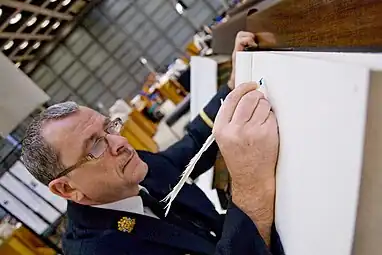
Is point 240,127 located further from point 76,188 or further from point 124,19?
point 124,19

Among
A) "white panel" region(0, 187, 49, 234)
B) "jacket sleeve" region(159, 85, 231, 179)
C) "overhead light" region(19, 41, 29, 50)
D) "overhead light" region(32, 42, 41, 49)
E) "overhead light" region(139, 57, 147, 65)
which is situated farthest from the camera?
"overhead light" region(139, 57, 147, 65)

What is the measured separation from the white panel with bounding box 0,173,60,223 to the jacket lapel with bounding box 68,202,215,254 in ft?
8.50

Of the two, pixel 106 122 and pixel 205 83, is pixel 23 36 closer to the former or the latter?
pixel 205 83

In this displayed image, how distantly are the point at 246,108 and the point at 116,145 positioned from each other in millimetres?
531

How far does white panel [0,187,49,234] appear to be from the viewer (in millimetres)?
3587

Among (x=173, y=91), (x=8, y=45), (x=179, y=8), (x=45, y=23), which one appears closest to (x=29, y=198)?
(x=173, y=91)

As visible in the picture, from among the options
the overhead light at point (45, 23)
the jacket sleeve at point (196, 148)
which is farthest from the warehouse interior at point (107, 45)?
the jacket sleeve at point (196, 148)

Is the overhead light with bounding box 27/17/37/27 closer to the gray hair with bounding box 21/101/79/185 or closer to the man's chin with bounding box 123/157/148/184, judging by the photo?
the gray hair with bounding box 21/101/79/185

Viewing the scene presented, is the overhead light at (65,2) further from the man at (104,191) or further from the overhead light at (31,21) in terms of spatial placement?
the man at (104,191)

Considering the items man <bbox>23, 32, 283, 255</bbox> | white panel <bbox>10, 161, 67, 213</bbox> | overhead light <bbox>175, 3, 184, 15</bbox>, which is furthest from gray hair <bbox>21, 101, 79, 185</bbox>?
overhead light <bbox>175, 3, 184, 15</bbox>

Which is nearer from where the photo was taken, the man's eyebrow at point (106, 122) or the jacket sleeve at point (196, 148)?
the man's eyebrow at point (106, 122)

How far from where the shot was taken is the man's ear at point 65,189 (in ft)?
3.85

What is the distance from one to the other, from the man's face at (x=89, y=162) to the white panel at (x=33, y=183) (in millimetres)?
2535

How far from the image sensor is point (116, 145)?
1.18 metres
